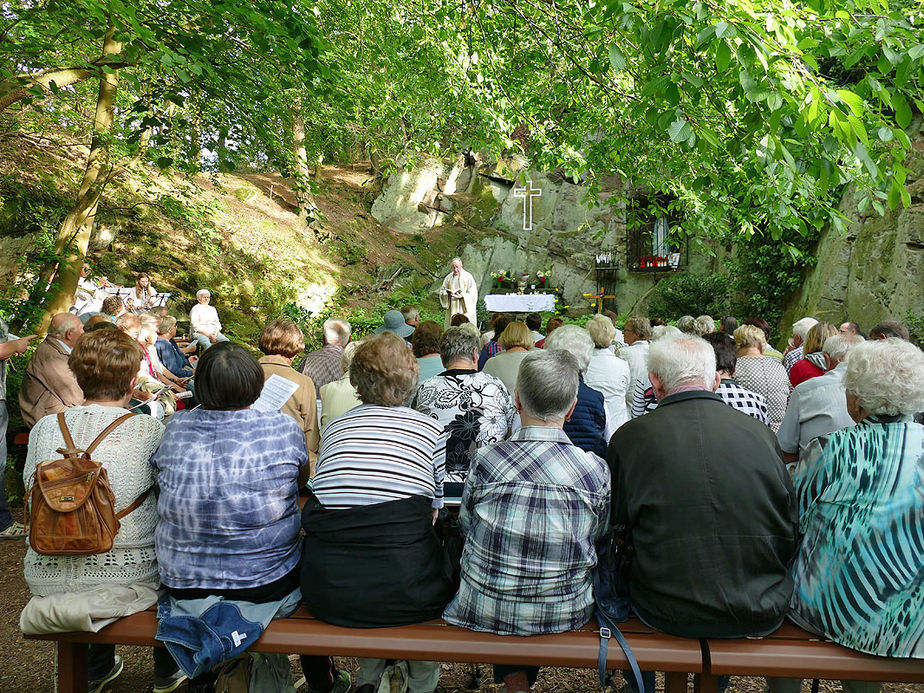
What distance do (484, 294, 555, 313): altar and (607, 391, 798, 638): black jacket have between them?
43.1 ft

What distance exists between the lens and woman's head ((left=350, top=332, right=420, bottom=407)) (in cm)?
249

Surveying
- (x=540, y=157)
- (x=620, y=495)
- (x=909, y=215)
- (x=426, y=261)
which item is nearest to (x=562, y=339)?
(x=620, y=495)

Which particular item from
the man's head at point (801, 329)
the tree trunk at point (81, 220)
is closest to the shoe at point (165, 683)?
the man's head at point (801, 329)

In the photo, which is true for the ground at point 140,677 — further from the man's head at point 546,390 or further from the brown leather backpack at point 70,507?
the man's head at point 546,390

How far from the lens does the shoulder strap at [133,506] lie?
2354mm

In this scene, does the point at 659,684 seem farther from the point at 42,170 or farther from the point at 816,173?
the point at 42,170

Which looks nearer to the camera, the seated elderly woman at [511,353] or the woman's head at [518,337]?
the seated elderly woman at [511,353]

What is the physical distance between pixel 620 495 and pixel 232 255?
1348 cm

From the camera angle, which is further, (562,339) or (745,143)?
(562,339)

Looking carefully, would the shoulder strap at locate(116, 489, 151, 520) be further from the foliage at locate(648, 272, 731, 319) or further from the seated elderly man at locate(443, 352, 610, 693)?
the foliage at locate(648, 272, 731, 319)

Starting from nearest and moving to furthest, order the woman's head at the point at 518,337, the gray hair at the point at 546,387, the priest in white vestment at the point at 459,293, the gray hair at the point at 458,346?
the gray hair at the point at 546,387
the gray hair at the point at 458,346
the woman's head at the point at 518,337
the priest in white vestment at the point at 459,293

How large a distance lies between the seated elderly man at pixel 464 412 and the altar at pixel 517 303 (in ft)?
39.7

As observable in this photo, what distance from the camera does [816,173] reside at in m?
3.03

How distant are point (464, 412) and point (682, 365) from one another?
47.3 inches
